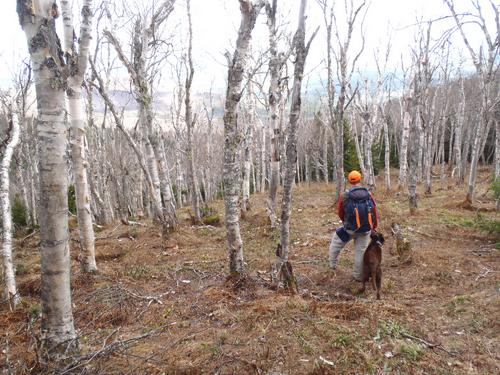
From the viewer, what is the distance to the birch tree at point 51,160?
102 inches

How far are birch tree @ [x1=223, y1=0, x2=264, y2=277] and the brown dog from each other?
6.12 ft

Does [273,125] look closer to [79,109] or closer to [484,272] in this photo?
[79,109]

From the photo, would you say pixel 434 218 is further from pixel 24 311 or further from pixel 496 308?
pixel 24 311

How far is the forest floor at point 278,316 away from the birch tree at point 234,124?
0.62 meters

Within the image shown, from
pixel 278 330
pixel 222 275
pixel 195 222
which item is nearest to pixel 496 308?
pixel 278 330

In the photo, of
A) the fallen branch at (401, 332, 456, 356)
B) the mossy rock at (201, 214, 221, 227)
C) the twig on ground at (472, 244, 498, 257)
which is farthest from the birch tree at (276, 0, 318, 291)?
the mossy rock at (201, 214, 221, 227)

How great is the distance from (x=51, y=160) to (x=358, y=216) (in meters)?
4.16

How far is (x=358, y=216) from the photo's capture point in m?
5.29

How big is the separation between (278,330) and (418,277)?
3.29m

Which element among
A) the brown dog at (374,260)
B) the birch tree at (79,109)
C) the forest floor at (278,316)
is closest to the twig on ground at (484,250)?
the forest floor at (278,316)

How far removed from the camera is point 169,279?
6137 mm

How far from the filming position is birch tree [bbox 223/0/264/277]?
456 cm

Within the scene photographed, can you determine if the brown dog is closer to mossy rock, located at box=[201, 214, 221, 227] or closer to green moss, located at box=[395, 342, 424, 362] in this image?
green moss, located at box=[395, 342, 424, 362]

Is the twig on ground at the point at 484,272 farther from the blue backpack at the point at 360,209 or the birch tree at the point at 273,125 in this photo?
the birch tree at the point at 273,125
